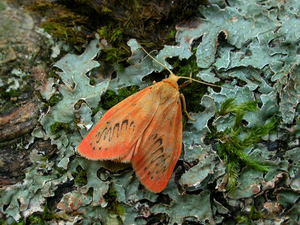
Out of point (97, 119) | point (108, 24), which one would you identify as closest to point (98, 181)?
point (97, 119)

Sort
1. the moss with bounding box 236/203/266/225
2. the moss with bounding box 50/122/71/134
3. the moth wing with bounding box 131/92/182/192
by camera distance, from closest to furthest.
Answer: the moss with bounding box 236/203/266/225
the moth wing with bounding box 131/92/182/192
the moss with bounding box 50/122/71/134

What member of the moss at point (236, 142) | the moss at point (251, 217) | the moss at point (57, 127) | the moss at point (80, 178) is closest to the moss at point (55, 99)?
the moss at point (57, 127)

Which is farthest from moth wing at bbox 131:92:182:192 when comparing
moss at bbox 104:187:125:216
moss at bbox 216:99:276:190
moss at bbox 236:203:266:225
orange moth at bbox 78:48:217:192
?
moss at bbox 236:203:266:225

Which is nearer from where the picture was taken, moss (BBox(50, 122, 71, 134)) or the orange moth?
the orange moth

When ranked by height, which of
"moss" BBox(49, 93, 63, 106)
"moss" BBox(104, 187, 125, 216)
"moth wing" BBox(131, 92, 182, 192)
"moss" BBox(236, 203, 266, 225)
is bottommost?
"moss" BBox(104, 187, 125, 216)

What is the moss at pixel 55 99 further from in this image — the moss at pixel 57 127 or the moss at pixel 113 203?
the moss at pixel 113 203

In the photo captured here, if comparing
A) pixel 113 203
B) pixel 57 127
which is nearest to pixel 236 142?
pixel 113 203

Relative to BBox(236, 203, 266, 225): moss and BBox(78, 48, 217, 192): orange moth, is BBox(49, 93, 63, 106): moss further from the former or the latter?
BBox(236, 203, 266, 225): moss

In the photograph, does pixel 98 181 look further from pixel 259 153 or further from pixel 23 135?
pixel 259 153
